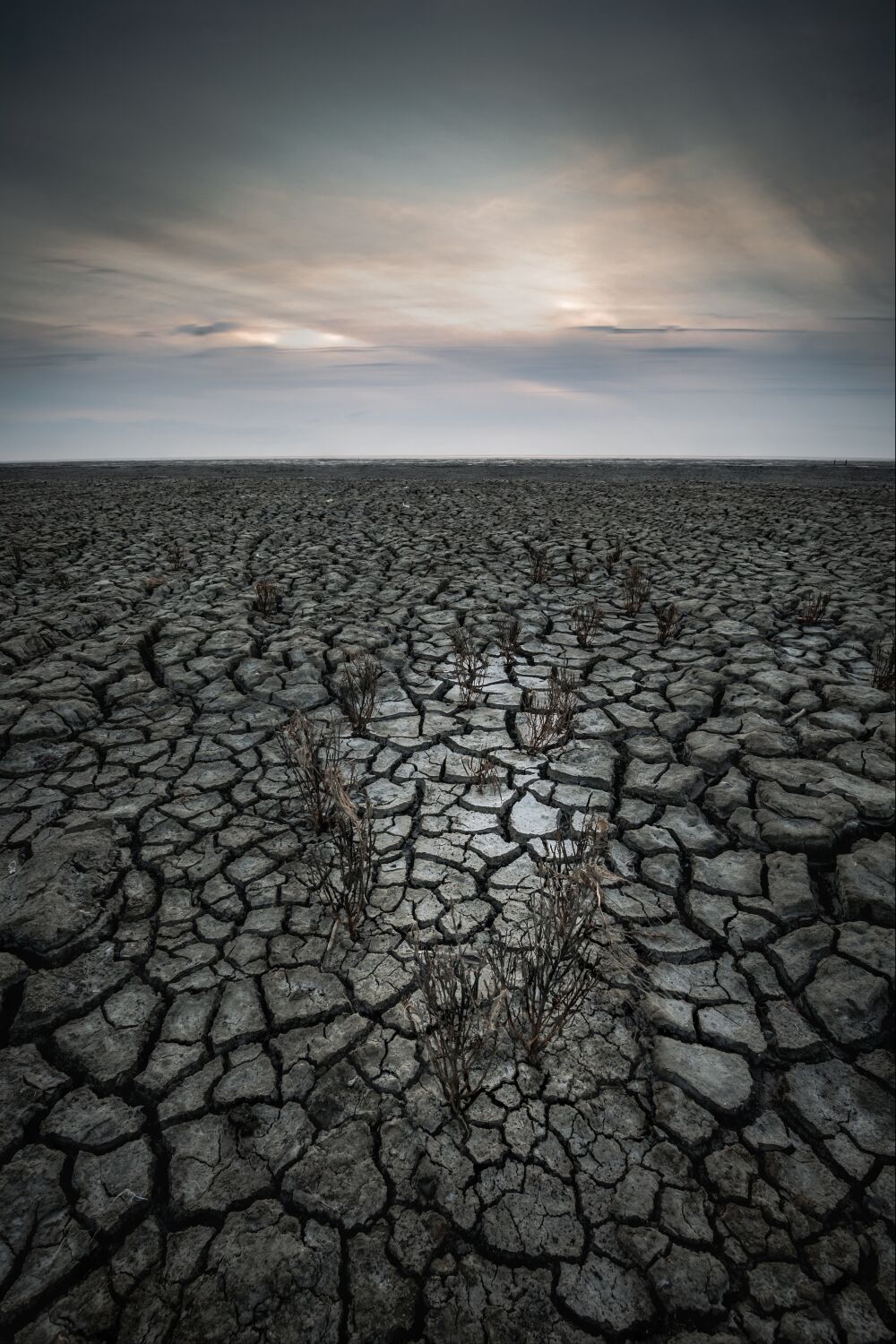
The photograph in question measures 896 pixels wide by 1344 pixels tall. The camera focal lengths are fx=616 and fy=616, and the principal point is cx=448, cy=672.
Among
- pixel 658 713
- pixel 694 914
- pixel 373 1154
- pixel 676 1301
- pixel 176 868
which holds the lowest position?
pixel 676 1301

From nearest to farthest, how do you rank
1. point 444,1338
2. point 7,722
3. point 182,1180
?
1. point 444,1338
2. point 182,1180
3. point 7,722

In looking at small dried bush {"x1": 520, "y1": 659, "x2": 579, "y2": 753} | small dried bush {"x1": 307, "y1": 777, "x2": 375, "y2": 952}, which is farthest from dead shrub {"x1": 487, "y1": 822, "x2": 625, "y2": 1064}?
small dried bush {"x1": 520, "y1": 659, "x2": 579, "y2": 753}

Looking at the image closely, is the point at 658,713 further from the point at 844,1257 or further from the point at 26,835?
the point at 26,835

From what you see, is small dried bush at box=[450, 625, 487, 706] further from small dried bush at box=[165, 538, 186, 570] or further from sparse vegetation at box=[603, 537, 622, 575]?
small dried bush at box=[165, 538, 186, 570]

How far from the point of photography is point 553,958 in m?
1.82

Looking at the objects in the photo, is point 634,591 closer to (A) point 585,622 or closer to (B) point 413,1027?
Answer: (A) point 585,622

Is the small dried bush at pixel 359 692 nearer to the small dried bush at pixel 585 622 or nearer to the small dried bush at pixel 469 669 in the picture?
the small dried bush at pixel 469 669

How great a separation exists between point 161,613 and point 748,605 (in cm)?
479

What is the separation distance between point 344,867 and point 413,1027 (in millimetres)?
626

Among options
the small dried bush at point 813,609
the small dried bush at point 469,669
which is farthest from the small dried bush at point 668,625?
the small dried bush at point 469,669

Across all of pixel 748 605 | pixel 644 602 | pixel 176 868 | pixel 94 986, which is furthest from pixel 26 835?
pixel 748 605

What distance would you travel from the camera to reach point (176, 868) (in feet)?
7.29

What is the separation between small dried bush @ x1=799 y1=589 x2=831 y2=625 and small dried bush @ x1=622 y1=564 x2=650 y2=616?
1.19 m

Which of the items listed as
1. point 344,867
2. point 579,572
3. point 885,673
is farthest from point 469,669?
point 579,572
